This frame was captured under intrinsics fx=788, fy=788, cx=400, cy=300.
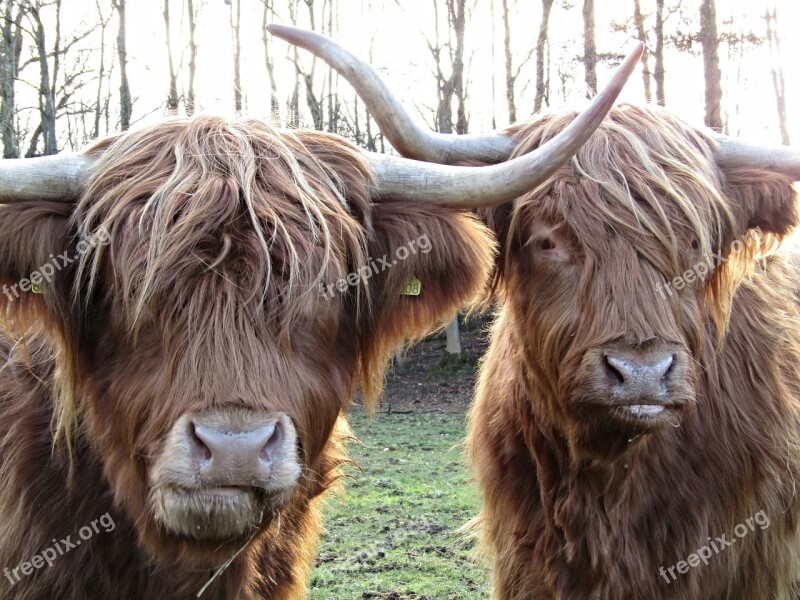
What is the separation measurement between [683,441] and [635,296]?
0.78 m

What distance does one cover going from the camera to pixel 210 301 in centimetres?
219

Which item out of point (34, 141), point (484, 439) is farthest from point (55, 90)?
point (484, 439)

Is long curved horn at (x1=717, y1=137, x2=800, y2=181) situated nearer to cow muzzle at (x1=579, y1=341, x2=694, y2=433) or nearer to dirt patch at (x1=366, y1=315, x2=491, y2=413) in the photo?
cow muzzle at (x1=579, y1=341, x2=694, y2=433)

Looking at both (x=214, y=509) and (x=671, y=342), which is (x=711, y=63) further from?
(x=214, y=509)

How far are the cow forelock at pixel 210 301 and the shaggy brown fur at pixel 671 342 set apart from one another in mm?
803

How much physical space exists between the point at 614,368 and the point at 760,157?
3.99 ft

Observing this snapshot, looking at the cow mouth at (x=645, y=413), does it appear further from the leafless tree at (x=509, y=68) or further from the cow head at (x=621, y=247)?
the leafless tree at (x=509, y=68)

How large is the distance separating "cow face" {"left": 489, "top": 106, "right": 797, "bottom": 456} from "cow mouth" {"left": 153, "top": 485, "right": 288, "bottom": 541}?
1222 mm

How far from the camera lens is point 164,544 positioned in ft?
7.69

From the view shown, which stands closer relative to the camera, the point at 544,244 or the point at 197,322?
the point at 197,322

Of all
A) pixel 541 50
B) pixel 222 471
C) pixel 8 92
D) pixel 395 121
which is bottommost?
pixel 222 471

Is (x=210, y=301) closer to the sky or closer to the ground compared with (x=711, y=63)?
closer to the ground

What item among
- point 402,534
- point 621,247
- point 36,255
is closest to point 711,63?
point 402,534

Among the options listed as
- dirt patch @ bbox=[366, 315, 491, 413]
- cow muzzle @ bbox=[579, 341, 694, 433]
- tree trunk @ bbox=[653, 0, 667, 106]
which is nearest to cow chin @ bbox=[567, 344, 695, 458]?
cow muzzle @ bbox=[579, 341, 694, 433]
